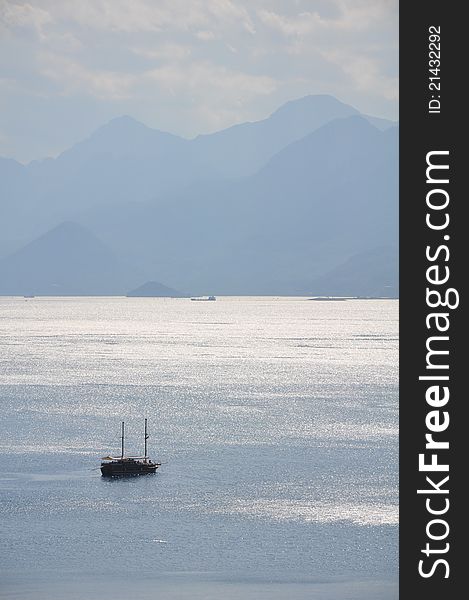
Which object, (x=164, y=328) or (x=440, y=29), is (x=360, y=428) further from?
(x=164, y=328)

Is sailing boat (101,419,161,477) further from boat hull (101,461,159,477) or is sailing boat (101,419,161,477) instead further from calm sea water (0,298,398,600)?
calm sea water (0,298,398,600)

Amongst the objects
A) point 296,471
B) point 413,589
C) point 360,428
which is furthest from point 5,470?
point 413,589

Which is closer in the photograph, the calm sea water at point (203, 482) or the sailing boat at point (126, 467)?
the calm sea water at point (203, 482)

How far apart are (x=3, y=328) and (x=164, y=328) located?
1856cm

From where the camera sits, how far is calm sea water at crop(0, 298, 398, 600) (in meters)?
23.4

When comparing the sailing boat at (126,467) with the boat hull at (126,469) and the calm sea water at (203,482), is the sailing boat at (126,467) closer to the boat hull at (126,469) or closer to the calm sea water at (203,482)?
the boat hull at (126,469)

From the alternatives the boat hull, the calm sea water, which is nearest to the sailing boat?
the boat hull

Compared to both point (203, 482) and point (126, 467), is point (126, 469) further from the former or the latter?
point (203, 482)

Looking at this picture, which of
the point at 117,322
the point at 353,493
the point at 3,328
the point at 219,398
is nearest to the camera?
the point at 353,493

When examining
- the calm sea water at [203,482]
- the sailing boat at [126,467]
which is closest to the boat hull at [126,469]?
the sailing boat at [126,467]

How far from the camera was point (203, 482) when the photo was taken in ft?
108

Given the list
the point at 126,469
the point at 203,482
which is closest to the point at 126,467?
the point at 126,469

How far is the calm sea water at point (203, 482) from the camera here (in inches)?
920

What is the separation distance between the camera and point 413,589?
20.3 ft
